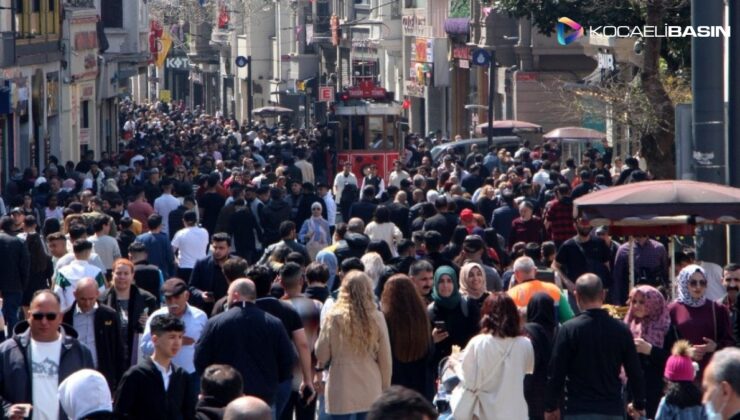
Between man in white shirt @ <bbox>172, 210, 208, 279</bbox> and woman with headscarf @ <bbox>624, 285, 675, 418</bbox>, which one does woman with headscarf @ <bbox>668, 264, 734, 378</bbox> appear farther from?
man in white shirt @ <bbox>172, 210, 208, 279</bbox>

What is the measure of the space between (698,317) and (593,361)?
1559mm

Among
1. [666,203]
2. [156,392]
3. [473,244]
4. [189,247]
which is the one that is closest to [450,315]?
[473,244]

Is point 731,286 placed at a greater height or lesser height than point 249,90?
lesser

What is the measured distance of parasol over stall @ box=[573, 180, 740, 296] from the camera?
1247 centimetres

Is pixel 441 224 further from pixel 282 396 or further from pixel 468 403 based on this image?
pixel 468 403

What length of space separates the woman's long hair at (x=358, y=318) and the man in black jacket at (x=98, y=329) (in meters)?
1.58

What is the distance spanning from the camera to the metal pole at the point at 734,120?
1485 centimetres

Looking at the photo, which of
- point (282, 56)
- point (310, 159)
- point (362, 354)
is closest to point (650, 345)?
point (362, 354)

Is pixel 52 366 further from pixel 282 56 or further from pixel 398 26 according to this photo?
pixel 282 56

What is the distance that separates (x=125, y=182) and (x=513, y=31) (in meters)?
23.5

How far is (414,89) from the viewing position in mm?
60281

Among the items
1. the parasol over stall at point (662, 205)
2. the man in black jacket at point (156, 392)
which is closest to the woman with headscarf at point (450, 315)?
the parasol over stall at point (662, 205)

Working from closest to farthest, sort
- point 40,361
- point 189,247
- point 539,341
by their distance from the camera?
point 40,361 < point 539,341 < point 189,247

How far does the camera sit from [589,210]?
12.9 metres
